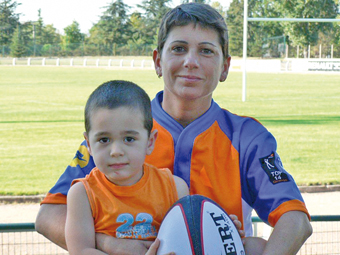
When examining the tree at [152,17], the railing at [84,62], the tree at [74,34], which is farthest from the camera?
the tree at [74,34]

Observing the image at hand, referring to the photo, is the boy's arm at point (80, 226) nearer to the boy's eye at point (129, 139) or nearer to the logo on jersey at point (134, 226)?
the logo on jersey at point (134, 226)

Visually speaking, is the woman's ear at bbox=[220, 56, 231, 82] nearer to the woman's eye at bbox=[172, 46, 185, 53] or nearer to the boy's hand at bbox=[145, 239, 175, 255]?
the woman's eye at bbox=[172, 46, 185, 53]

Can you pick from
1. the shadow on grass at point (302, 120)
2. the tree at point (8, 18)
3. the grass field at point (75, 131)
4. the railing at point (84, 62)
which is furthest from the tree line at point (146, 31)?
the shadow on grass at point (302, 120)

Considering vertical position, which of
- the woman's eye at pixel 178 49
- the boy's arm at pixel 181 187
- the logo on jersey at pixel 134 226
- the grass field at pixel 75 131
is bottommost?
the grass field at pixel 75 131

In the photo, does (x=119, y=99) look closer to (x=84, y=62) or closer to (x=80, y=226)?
(x=80, y=226)

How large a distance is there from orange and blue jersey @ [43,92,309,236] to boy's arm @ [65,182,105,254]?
322 mm

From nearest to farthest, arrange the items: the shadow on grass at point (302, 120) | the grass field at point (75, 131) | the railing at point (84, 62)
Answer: the grass field at point (75, 131) → the shadow on grass at point (302, 120) → the railing at point (84, 62)

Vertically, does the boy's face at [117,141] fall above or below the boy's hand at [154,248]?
above

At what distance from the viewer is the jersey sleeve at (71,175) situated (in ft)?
8.73

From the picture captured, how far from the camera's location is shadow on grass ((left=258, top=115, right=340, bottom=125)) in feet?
53.4

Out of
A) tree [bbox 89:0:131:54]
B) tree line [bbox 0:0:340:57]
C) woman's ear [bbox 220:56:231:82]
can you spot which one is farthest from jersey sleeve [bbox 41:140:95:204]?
tree [bbox 89:0:131:54]

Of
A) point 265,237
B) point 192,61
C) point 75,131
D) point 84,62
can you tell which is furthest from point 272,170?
point 84,62

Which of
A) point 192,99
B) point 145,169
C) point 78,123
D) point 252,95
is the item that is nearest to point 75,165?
point 145,169

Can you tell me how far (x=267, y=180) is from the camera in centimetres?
257
